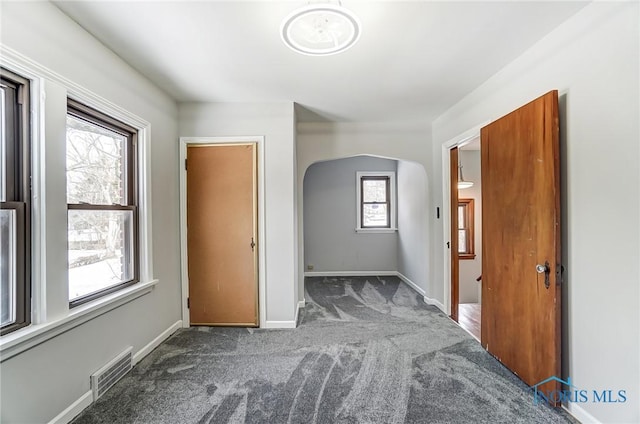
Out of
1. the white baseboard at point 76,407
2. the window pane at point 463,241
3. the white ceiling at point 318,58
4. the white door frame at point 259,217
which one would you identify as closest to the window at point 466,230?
the window pane at point 463,241

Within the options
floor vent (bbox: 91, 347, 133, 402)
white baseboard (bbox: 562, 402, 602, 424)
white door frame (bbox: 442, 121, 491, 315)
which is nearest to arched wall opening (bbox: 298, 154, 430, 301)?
white door frame (bbox: 442, 121, 491, 315)

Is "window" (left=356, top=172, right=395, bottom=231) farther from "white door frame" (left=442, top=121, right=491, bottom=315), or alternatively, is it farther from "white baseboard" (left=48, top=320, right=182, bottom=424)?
"white baseboard" (left=48, top=320, right=182, bottom=424)

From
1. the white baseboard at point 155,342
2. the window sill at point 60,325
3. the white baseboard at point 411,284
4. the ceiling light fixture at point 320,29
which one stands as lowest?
the white baseboard at point 411,284

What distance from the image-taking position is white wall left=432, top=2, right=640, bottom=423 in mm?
1391

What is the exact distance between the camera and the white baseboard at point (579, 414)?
5.16 feet

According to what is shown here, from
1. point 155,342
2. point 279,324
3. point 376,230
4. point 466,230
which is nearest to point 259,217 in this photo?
point 279,324

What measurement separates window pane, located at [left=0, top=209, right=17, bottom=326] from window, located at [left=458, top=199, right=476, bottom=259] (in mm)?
5525

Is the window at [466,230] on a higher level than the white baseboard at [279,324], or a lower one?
higher

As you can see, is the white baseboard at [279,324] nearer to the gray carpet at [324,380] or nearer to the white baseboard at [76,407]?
the gray carpet at [324,380]

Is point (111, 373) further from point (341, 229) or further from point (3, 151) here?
point (341, 229)

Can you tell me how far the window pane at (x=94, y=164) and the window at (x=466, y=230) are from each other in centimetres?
508

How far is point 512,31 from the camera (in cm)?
180

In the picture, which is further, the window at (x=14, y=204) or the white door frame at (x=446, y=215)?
the white door frame at (x=446, y=215)

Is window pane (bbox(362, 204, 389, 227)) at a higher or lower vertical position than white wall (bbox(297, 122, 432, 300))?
lower
